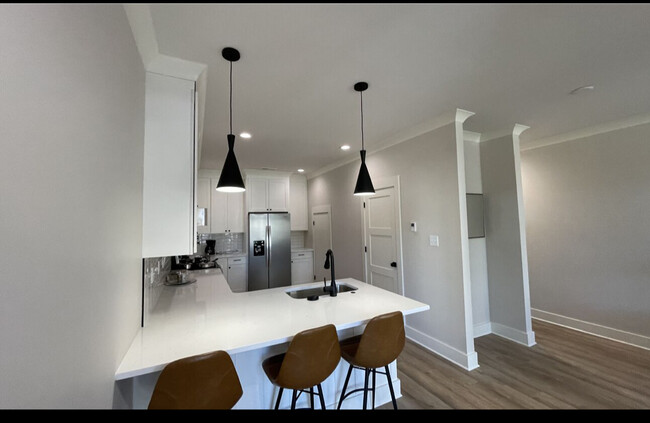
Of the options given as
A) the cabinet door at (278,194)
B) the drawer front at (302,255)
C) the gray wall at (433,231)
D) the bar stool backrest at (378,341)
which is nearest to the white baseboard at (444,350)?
the gray wall at (433,231)

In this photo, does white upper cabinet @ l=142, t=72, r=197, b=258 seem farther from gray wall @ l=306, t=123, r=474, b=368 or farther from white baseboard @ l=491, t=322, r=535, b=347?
white baseboard @ l=491, t=322, r=535, b=347

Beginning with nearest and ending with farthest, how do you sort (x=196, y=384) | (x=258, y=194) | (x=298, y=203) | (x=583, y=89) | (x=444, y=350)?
1. (x=196, y=384)
2. (x=583, y=89)
3. (x=444, y=350)
4. (x=258, y=194)
5. (x=298, y=203)

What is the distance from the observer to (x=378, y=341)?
4.63ft

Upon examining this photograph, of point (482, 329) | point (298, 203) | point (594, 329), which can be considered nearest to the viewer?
point (594, 329)

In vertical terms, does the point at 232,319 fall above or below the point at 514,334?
above

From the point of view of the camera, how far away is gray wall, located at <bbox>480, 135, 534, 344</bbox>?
2.72m

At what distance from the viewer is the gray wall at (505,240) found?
272cm

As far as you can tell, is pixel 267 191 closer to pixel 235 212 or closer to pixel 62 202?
pixel 235 212

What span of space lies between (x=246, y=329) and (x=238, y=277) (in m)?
3.47

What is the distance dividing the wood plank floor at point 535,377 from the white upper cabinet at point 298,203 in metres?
3.25

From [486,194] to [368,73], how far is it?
2.32m

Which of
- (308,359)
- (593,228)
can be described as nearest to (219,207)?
(308,359)

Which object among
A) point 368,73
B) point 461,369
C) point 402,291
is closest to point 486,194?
point 402,291

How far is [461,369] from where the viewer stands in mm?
2230
